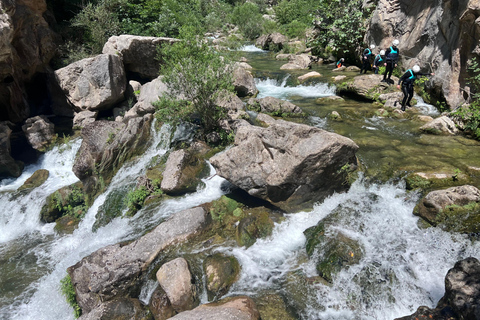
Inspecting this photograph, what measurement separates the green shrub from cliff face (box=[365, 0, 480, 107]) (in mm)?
13982

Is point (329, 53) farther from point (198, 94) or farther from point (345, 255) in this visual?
point (345, 255)

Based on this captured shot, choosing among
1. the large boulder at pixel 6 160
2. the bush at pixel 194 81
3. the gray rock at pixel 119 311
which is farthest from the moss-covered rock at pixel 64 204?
the gray rock at pixel 119 311

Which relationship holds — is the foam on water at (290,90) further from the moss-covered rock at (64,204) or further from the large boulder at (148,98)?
the moss-covered rock at (64,204)

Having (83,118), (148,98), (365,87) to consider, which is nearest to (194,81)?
(148,98)

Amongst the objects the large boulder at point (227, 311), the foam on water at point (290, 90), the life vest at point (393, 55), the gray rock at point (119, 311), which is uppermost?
the life vest at point (393, 55)

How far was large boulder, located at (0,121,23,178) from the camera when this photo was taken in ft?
38.3

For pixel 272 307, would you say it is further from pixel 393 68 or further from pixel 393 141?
pixel 393 68

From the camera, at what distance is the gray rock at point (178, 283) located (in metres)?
5.65

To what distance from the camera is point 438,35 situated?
12.2 m

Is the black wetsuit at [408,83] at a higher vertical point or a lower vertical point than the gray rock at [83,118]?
higher

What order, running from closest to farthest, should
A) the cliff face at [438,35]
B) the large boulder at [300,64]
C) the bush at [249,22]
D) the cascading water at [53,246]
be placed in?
the cascading water at [53,246]
the cliff face at [438,35]
the large boulder at [300,64]
the bush at [249,22]

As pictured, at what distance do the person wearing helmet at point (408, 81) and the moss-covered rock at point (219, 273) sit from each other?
403 inches

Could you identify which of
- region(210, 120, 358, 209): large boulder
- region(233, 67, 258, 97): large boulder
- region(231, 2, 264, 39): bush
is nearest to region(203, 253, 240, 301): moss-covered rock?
region(210, 120, 358, 209): large boulder

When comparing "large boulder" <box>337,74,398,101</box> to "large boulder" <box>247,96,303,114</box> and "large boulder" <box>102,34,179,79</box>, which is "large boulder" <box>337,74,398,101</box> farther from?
"large boulder" <box>102,34,179,79</box>
